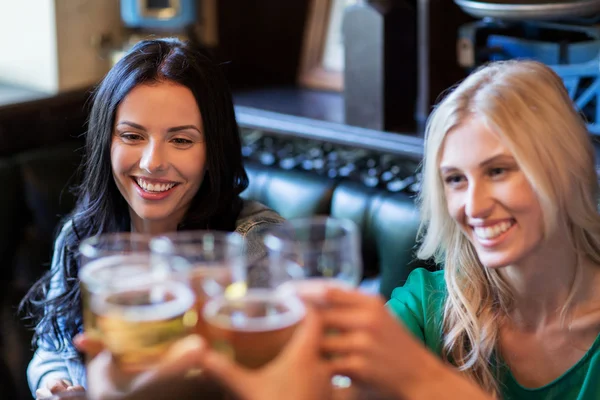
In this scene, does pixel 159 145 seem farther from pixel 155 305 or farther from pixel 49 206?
pixel 49 206

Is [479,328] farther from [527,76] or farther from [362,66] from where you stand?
[362,66]

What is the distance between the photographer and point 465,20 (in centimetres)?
218

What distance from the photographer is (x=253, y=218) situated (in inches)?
62.8

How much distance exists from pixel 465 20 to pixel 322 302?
151cm

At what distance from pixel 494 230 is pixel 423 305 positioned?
0.99 ft

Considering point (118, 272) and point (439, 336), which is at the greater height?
point (118, 272)

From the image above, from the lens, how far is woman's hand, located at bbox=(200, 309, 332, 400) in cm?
79

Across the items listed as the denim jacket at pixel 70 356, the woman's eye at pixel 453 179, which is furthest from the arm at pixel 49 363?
the woman's eye at pixel 453 179

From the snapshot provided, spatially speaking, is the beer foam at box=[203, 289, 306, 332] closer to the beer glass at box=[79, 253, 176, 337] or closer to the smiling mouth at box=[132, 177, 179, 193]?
the beer glass at box=[79, 253, 176, 337]

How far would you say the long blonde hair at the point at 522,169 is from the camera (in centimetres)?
115

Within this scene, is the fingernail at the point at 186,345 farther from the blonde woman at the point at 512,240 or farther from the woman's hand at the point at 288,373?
the blonde woman at the point at 512,240

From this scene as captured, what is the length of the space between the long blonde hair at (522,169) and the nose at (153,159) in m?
0.40

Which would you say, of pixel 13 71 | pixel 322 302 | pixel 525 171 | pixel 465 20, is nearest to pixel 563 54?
pixel 465 20

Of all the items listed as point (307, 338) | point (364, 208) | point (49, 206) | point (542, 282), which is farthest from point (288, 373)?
point (49, 206)
